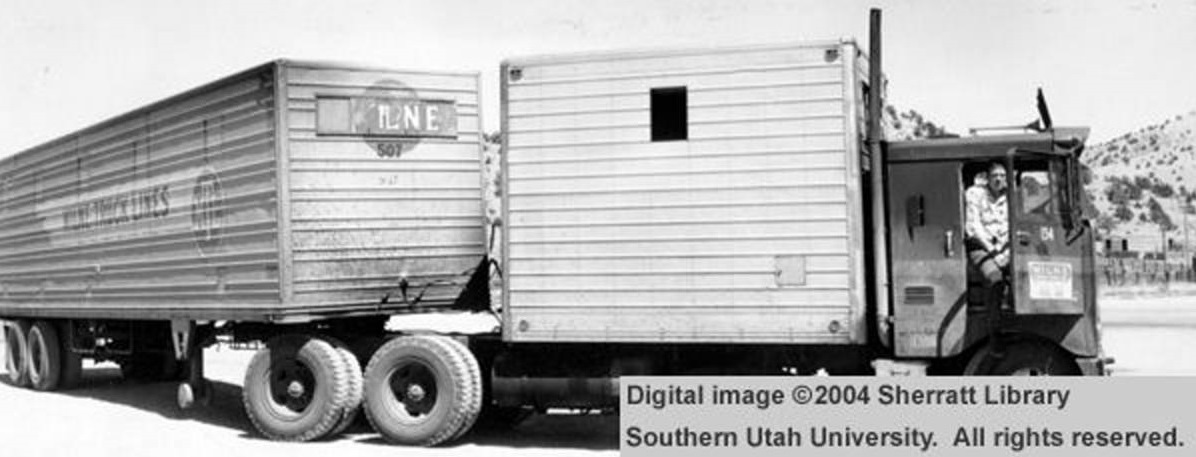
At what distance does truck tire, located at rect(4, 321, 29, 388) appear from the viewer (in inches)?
677

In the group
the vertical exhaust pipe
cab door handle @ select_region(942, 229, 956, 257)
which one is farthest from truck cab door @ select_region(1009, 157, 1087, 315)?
the vertical exhaust pipe

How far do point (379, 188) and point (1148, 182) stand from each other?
295 feet

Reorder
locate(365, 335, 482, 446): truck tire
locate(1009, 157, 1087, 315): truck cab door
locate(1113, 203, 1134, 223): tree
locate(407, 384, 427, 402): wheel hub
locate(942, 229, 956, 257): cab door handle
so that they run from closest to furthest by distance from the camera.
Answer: locate(1009, 157, 1087, 315): truck cab door < locate(942, 229, 956, 257): cab door handle < locate(365, 335, 482, 446): truck tire < locate(407, 384, 427, 402): wheel hub < locate(1113, 203, 1134, 223): tree

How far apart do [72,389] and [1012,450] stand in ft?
47.0

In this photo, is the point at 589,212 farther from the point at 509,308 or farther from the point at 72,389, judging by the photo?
the point at 72,389

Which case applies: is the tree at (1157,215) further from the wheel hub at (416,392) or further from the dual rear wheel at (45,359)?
the wheel hub at (416,392)

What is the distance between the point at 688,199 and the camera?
31.8ft

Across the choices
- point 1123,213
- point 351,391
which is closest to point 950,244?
point 351,391

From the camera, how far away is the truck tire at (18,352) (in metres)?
17.2

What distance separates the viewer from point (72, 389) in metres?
16.9

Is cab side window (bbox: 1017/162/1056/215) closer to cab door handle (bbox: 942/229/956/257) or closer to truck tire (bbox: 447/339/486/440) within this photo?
cab door handle (bbox: 942/229/956/257)

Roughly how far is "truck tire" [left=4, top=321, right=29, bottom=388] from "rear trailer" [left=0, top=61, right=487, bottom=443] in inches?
190

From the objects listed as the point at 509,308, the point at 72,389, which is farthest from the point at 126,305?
the point at 509,308

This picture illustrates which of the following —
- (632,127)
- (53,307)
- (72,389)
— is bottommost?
(72,389)
